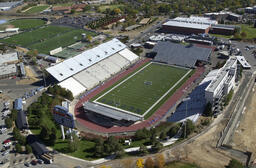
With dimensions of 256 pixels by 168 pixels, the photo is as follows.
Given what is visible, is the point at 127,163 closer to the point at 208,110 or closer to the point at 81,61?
the point at 208,110

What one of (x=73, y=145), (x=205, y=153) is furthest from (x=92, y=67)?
(x=205, y=153)

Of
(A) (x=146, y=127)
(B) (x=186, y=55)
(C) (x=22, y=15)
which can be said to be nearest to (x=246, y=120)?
(A) (x=146, y=127)

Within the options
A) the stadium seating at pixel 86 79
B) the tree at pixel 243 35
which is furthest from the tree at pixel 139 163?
the tree at pixel 243 35

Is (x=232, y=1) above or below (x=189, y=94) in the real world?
above

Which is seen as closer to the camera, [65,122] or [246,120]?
[65,122]

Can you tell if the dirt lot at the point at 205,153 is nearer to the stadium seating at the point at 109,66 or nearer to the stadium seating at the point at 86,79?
the stadium seating at the point at 86,79

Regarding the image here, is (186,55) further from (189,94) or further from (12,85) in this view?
(12,85)

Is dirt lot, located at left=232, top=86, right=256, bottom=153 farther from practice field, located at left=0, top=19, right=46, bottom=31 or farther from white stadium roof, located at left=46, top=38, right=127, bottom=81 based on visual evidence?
practice field, located at left=0, top=19, right=46, bottom=31
